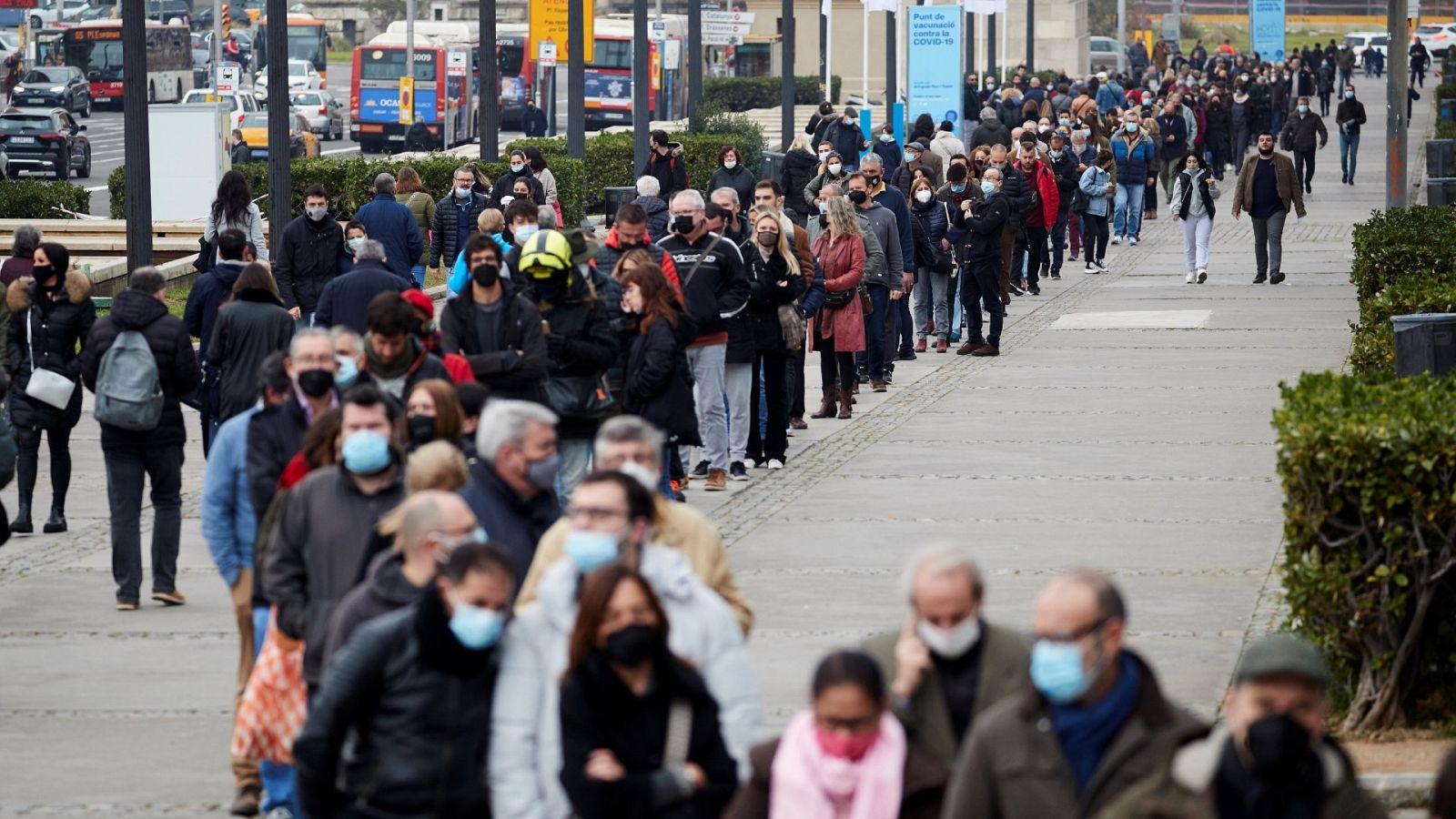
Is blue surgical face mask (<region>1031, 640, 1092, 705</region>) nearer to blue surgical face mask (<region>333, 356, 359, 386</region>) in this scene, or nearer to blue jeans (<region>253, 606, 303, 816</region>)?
blue jeans (<region>253, 606, 303, 816</region>)

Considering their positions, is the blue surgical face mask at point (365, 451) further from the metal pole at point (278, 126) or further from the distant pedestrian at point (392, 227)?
the metal pole at point (278, 126)

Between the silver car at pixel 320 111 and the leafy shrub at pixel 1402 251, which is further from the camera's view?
the silver car at pixel 320 111

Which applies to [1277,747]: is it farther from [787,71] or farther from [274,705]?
[787,71]

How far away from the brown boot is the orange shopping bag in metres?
10.4

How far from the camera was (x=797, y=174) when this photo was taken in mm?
29406

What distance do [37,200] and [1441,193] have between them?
16685 mm

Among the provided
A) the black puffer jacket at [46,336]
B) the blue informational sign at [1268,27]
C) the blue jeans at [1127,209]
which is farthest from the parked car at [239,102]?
the black puffer jacket at [46,336]

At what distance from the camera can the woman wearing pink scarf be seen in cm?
530

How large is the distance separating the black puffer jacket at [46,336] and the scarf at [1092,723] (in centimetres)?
894

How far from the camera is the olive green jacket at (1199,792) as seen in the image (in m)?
4.94

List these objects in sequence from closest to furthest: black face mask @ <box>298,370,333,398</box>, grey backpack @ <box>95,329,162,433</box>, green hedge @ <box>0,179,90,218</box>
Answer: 1. black face mask @ <box>298,370,333,398</box>
2. grey backpack @ <box>95,329,162,433</box>
3. green hedge @ <box>0,179,90,218</box>

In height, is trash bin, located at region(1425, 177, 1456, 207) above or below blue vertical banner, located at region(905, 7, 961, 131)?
below

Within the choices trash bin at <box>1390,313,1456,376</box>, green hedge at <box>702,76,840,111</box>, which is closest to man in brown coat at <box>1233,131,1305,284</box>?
trash bin at <box>1390,313,1456,376</box>

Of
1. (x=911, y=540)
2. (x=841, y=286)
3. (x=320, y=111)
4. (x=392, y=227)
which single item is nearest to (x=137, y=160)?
(x=392, y=227)
